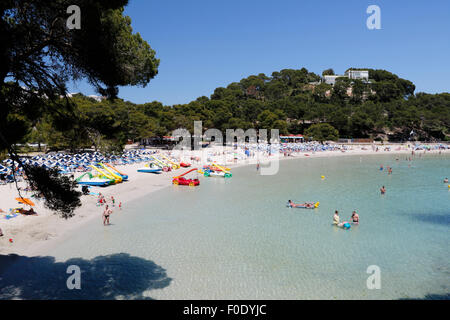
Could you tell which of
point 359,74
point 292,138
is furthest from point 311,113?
point 359,74

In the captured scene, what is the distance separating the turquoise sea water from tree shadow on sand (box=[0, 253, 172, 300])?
3 cm

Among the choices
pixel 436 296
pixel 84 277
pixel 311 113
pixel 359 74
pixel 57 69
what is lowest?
pixel 436 296

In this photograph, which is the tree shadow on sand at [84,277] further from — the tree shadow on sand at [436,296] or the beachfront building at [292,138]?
the beachfront building at [292,138]

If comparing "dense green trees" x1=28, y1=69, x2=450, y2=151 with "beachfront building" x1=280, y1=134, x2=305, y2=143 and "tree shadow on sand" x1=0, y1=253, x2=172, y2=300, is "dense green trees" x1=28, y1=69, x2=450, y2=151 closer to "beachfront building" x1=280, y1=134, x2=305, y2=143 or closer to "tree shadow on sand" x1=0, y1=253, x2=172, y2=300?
"beachfront building" x1=280, y1=134, x2=305, y2=143

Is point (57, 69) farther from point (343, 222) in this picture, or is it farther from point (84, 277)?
point (343, 222)

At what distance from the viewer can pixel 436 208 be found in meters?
21.9

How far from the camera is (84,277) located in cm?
1034

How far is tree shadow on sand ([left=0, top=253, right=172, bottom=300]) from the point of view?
30.4ft

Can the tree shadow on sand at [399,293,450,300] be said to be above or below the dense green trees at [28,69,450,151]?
below

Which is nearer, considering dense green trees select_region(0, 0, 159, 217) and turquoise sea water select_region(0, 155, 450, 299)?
dense green trees select_region(0, 0, 159, 217)

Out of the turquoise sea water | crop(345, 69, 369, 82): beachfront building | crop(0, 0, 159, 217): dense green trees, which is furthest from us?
crop(345, 69, 369, 82): beachfront building

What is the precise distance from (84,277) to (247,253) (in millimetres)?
6239

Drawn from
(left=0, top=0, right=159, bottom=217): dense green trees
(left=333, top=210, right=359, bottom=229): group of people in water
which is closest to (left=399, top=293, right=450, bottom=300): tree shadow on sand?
(left=333, top=210, right=359, bottom=229): group of people in water
